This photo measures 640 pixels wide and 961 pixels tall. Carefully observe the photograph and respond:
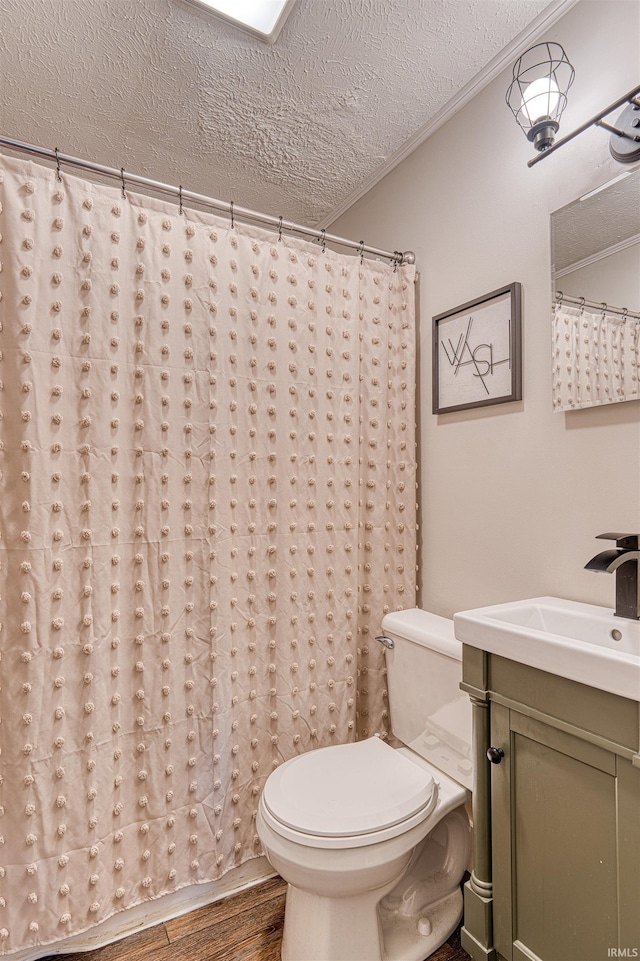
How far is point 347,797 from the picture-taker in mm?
1320

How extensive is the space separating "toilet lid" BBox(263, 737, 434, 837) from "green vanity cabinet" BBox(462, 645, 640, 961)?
0.19 metres

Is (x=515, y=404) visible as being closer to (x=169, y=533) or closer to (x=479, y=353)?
(x=479, y=353)

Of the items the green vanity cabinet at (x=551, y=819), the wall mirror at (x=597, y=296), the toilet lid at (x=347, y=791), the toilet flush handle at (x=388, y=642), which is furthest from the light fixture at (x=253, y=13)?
the toilet lid at (x=347, y=791)

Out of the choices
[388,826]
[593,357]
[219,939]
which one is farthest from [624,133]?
[219,939]

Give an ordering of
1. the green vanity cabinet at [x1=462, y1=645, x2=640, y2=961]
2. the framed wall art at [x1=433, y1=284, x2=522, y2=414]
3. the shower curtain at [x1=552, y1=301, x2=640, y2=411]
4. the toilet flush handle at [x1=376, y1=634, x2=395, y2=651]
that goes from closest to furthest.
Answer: the green vanity cabinet at [x1=462, y1=645, x2=640, y2=961], the shower curtain at [x1=552, y1=301, x2=640, y2=411], the framed wall art at [x1=433, y1=284, x2=522, y2=414], the toilet flush handle at [x1=376, y1=634, x2=395, y2=651]

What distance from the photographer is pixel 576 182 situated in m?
1.39

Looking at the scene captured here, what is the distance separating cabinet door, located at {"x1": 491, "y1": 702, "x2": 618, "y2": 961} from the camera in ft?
3.16

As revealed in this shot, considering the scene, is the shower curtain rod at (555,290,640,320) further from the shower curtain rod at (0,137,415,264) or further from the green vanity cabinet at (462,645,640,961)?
the green vanity cabinet at (462,645,640,961)

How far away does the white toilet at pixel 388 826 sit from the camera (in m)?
1.21

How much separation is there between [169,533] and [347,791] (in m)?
0.85

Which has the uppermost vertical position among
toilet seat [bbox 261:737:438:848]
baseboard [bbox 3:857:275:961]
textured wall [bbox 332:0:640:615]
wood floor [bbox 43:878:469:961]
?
textured wall [bbox 332:0:640:615]

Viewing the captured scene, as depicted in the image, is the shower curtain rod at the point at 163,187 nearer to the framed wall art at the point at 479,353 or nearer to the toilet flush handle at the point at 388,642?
the framed wall art at the point at 479,353

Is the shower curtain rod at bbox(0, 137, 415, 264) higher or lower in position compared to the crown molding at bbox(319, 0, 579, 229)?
lower

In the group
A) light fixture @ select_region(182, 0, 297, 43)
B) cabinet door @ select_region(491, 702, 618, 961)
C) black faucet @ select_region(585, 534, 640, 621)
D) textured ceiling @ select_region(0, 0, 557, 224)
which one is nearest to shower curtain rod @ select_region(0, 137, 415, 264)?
textured ceiling @ select_region(0, 0, 557, 224)
